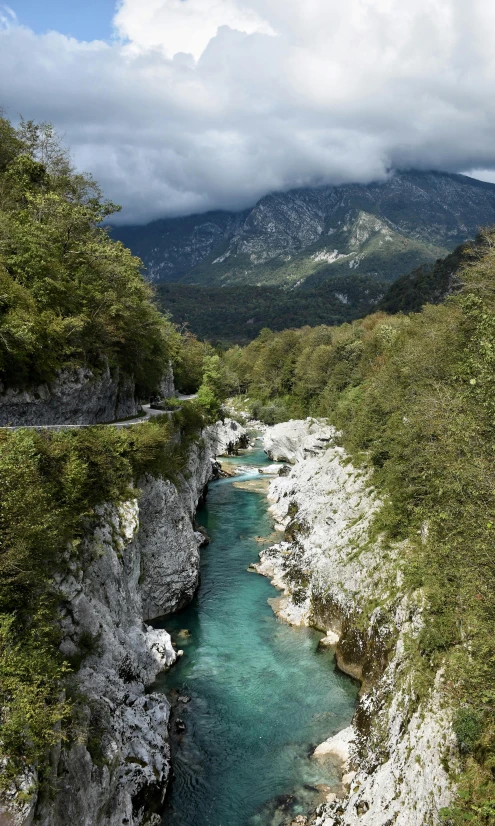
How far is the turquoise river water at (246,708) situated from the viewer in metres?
16.8

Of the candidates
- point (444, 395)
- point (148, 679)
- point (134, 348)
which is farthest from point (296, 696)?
point (134, 348)

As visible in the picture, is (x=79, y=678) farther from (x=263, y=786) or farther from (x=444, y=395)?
(x=444, y=395)

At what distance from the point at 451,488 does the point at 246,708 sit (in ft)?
45.7

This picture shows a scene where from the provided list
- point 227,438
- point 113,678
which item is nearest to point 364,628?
point 113,678

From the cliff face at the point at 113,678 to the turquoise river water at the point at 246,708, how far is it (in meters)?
1.42

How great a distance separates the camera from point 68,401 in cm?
2536

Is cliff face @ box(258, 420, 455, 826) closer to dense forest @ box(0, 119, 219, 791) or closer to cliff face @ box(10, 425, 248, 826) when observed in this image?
cliff face @ box(10, 425, 248, 826)

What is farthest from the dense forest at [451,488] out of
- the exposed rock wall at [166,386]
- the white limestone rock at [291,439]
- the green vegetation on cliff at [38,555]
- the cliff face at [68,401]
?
the exposed rock wall at [166,386]

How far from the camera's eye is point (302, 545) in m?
33.6

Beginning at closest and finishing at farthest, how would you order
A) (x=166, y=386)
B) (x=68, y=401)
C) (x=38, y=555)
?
(x=38, y=555), (x=68, y=401), (x=166, y=386)

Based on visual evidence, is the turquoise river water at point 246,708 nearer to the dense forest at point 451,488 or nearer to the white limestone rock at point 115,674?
the white limestone rock at point 115,674

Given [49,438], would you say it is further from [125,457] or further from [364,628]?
[364,628]

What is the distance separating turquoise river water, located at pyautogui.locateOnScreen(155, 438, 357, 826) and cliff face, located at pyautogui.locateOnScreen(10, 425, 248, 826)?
142 cm

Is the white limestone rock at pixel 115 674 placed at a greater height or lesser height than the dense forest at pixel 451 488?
lesser
